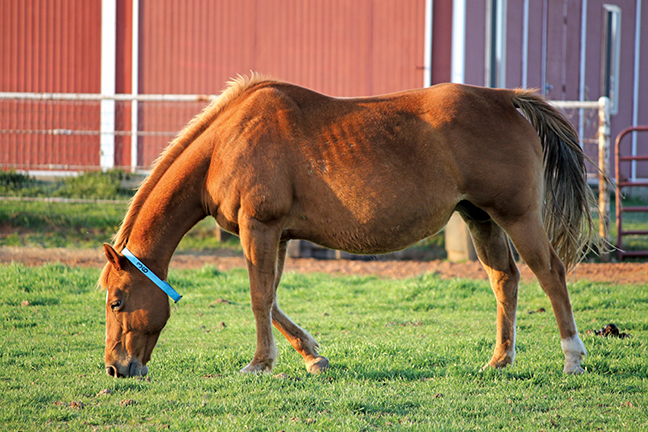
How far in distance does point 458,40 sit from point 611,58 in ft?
13.4

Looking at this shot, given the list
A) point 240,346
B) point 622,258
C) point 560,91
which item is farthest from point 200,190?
point 560,91

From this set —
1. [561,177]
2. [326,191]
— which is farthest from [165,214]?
[561,177]

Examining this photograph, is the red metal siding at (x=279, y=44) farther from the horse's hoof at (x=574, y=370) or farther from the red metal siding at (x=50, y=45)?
the horse's hoof at (x=574, y=370)

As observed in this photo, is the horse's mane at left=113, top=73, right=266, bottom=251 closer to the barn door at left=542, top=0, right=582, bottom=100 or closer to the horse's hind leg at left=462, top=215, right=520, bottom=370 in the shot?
the horse's hind leg at left=462, top=215, right=520, bottom=370

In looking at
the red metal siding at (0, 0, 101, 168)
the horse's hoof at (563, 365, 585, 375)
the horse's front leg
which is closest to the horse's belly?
the horse's front leg

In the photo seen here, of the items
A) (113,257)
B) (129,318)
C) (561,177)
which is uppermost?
(561,177)

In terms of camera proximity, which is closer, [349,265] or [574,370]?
[574,370]

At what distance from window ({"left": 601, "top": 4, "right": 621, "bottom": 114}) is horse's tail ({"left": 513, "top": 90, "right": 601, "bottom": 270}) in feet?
33.6

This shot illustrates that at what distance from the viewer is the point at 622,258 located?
27.6ft

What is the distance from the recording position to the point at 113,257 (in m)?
3.71

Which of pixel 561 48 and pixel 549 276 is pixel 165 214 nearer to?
pixel 549 276

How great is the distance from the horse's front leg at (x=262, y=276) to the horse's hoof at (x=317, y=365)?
25 centimetres

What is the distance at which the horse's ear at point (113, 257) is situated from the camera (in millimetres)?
3658

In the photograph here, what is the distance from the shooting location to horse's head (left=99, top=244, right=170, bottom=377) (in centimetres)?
373
